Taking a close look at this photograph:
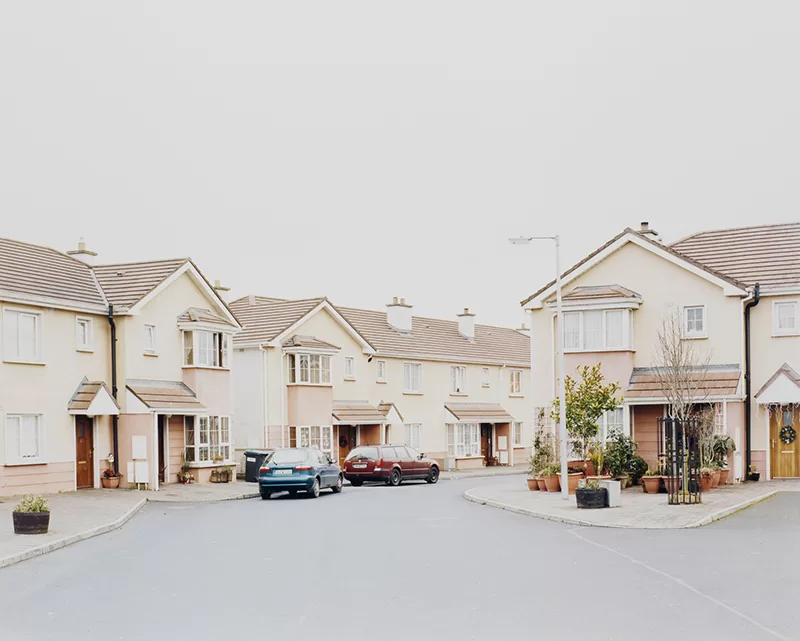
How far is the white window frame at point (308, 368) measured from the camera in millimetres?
47031

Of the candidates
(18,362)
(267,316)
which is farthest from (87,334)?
(267,316)

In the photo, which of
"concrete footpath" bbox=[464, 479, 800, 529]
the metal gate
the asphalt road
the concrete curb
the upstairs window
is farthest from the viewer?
the upstairs window

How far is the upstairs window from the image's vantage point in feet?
105

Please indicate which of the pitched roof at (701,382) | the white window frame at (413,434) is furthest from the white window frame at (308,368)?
the pitched roof at (701,382)

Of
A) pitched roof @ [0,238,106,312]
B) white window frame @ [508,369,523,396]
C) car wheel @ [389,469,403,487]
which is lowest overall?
car wheel @ [389,469,403,487]

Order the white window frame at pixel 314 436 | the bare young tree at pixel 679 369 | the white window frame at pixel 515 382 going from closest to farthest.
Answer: the bare young tree at pixel 679 369 → the white window frame at pixel 314 436 → the white window frame at pixel 515 382

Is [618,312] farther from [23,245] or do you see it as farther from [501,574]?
[501,574]

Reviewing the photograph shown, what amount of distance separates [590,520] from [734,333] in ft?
48.9

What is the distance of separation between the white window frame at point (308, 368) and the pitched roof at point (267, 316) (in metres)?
1.48

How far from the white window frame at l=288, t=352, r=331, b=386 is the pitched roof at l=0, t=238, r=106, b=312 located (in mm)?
11117

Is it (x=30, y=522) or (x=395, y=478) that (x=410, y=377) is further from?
(x=30, y=522)

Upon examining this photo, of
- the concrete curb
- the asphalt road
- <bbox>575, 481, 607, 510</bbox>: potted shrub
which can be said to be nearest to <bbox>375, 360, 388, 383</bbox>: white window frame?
the concrete curb

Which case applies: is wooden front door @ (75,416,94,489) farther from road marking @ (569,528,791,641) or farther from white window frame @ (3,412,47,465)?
road marking @ (569,528,791,641)

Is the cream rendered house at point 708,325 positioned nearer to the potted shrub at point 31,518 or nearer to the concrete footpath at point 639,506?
the concrete footpath at point 639,506
